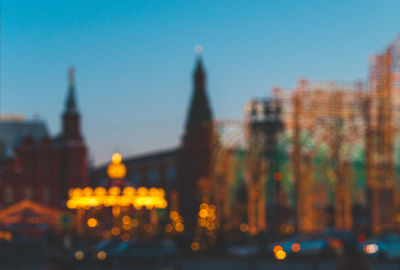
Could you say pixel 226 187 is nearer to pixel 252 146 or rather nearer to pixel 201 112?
pixel 252 146

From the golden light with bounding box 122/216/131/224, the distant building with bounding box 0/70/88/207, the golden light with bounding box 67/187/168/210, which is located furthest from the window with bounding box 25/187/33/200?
the golden light with bounding box 67/187/168/210

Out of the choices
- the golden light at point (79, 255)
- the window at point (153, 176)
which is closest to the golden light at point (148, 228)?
the golden light at point (79, 255)

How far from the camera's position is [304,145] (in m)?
48.7

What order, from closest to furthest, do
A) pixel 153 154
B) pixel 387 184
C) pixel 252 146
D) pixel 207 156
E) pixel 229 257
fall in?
pixel 229 257 < pixel 387 184 < pixel 252 146 < pixel 207 156 < pixel 153 154

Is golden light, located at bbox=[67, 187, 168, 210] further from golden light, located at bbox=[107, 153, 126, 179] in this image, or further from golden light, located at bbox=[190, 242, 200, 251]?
golden light, located at bbox=[190, 242, 200, 251]

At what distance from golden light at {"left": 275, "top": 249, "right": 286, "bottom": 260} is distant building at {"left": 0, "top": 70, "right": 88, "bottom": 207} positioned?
1630 inches

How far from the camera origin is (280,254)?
100.0 ft

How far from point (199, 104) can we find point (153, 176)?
2086cm

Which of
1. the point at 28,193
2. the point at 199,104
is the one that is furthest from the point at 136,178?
the point at 199,104

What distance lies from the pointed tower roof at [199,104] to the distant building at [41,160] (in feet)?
45.0

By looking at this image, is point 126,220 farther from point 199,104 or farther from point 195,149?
point 199,104

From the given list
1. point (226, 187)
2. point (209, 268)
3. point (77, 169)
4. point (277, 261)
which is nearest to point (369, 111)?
point (226, 187)

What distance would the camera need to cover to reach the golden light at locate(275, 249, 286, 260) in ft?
99.3

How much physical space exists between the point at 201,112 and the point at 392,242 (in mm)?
33963
